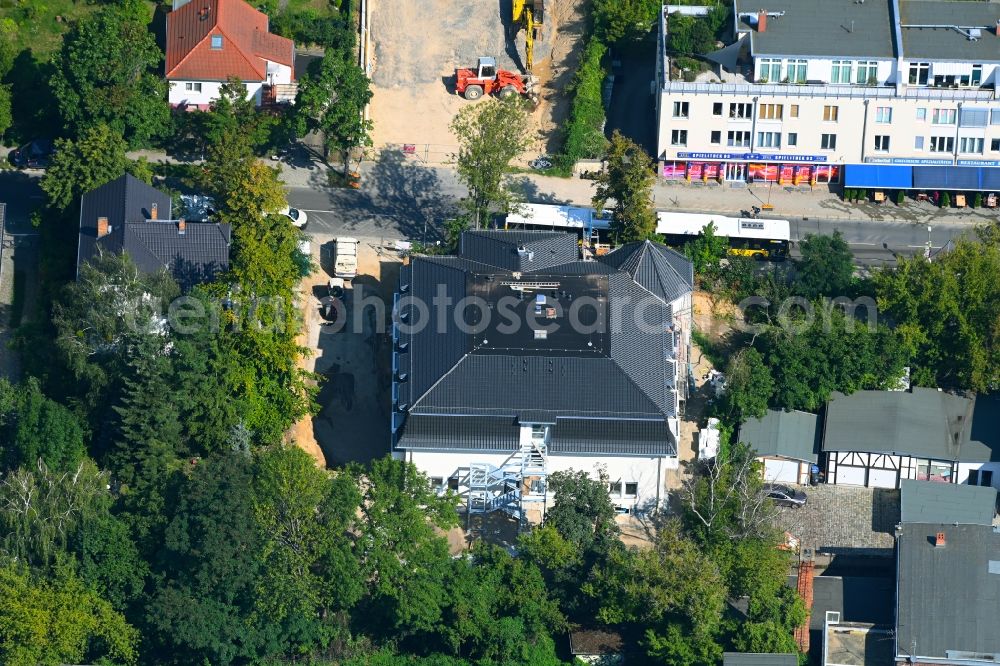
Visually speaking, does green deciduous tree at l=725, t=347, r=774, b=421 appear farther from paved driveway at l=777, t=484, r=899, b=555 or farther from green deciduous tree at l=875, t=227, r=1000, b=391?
green deciduous tree at l=875, t=227, r=1000, b=391

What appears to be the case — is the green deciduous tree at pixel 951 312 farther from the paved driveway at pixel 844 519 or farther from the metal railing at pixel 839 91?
the metal railing at pixel 839 91

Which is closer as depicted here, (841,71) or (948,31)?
(841,71)

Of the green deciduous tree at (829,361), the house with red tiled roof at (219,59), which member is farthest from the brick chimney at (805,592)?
the house with red tiled roof at (219,59)

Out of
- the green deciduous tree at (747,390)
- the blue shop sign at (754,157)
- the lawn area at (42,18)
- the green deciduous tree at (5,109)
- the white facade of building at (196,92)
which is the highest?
the lawn area at (42,18)

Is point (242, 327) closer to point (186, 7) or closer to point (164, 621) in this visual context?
Answer: point (164, 621)

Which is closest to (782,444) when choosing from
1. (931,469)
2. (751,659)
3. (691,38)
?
(931,469)

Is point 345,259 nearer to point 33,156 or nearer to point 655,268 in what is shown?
point 655,268

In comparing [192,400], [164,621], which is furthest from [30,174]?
[164,621]
